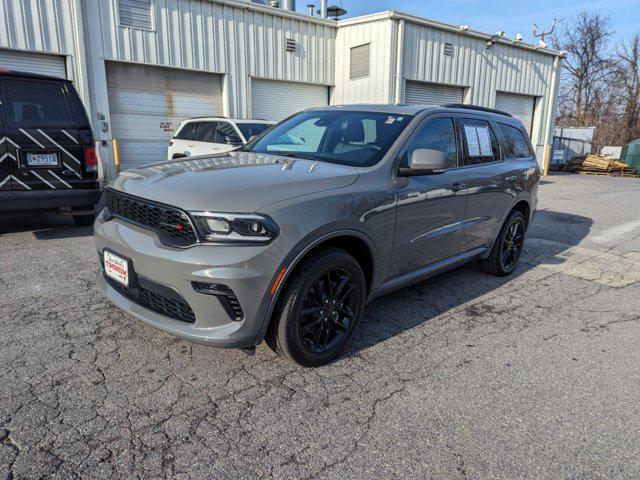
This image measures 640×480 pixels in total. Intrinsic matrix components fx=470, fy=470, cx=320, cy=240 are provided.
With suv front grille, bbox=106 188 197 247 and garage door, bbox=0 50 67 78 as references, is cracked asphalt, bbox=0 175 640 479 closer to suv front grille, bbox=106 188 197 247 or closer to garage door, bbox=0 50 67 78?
suv front grille, bbox=106 188 197 247

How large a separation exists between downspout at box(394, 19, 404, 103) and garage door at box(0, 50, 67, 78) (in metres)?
8.79

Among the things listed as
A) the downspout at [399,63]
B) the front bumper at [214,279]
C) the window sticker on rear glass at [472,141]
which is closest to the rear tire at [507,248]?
the window sticker on rear glass at [472,141]

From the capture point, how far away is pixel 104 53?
1066cm

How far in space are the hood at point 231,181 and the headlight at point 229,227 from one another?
0.04 meters

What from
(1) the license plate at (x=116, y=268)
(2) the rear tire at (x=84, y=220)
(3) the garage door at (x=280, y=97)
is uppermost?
(3) the garage door at (x=280, y=97)

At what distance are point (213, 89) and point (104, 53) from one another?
282 cm

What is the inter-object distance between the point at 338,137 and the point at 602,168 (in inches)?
877

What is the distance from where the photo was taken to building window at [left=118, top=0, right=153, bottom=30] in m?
10.8

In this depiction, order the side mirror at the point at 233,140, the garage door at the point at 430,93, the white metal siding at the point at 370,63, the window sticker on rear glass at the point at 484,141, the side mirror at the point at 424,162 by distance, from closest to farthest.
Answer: the side mirror at the point at 424,162
the window sticker on rear glass at the point at 484,141
the side mirror at the point at 233,140
the white metal siding at the point at 370,63
the garage door at the point at 430,93

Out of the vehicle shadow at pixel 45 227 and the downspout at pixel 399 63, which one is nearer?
the vehicle shadow at pixel 45 227

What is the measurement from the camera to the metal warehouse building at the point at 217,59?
10.2 meters

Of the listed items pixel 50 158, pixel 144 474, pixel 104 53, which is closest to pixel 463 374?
pixel 144 474

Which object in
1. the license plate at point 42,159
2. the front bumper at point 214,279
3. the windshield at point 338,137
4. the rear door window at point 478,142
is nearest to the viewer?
the front bumper at point 214,279

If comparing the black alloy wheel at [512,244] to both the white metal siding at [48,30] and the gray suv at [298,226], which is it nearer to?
the gray suv at [298,226]
